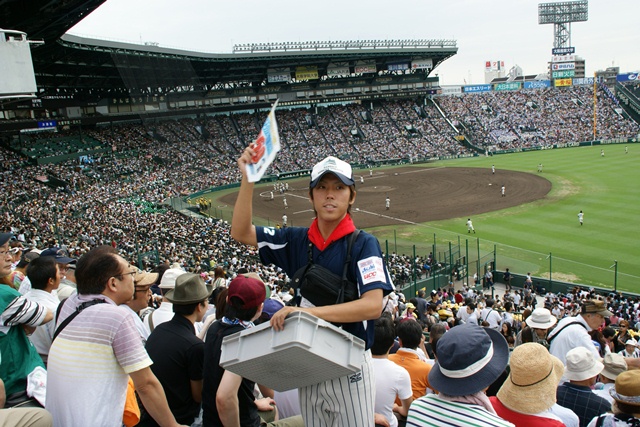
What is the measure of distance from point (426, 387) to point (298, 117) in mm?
70105

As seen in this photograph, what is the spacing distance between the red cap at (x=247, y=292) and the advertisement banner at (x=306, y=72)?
70.5 m

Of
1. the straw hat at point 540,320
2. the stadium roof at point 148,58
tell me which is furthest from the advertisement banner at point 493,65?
the straw hat at point 540,320

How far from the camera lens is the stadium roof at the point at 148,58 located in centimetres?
2794

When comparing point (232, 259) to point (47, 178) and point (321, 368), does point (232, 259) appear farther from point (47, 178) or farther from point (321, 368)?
point (47, 178)

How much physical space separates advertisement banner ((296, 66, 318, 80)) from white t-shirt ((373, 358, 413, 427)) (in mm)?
70312

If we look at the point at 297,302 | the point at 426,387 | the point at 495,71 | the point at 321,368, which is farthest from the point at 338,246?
the point at 495,71

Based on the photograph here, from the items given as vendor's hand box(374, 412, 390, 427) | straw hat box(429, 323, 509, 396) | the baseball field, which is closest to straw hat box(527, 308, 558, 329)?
vendor's hand box(374, 412, 390, 427)

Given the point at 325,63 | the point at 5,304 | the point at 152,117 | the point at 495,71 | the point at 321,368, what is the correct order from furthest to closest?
the point at 495,71, the point at 325,63, the point at 152,117, the point at 5,304, the point at 321,368

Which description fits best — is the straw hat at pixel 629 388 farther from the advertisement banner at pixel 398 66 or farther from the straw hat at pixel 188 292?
the advertisement banner at pixel 398 66

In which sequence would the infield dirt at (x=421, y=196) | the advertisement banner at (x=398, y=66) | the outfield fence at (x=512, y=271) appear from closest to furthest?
the outfield fence at (x=512, y=271), the infield dirt at (x=421, y=196), the advertisement banner at (x=398, y=66)

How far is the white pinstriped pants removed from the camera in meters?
3.16

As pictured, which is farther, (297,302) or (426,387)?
(426,387)

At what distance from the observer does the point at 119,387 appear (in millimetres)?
3459

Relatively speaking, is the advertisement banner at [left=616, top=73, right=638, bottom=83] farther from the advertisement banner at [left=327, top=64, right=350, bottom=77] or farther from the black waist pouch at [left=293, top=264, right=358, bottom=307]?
the black waist pouch at [left=293, top=264, right=358, bottom=307]
